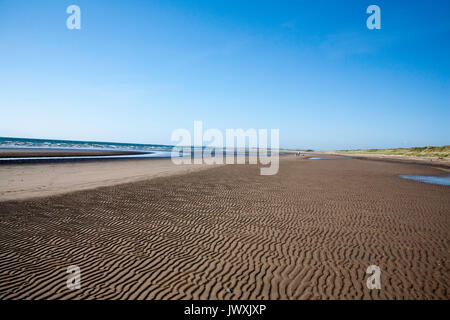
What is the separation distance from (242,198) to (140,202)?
229 inches

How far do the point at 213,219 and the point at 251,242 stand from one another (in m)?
2.57

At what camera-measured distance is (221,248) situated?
6.68 metres

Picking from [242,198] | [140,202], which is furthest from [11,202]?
[242,198]

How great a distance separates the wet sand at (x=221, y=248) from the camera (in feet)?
15.7

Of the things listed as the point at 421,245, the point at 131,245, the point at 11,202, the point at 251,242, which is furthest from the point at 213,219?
the point at 11,202

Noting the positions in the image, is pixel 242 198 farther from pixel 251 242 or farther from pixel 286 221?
pixel 251 242

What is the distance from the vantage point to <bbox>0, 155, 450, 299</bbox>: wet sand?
479cm

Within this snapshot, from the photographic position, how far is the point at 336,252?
643 cm
